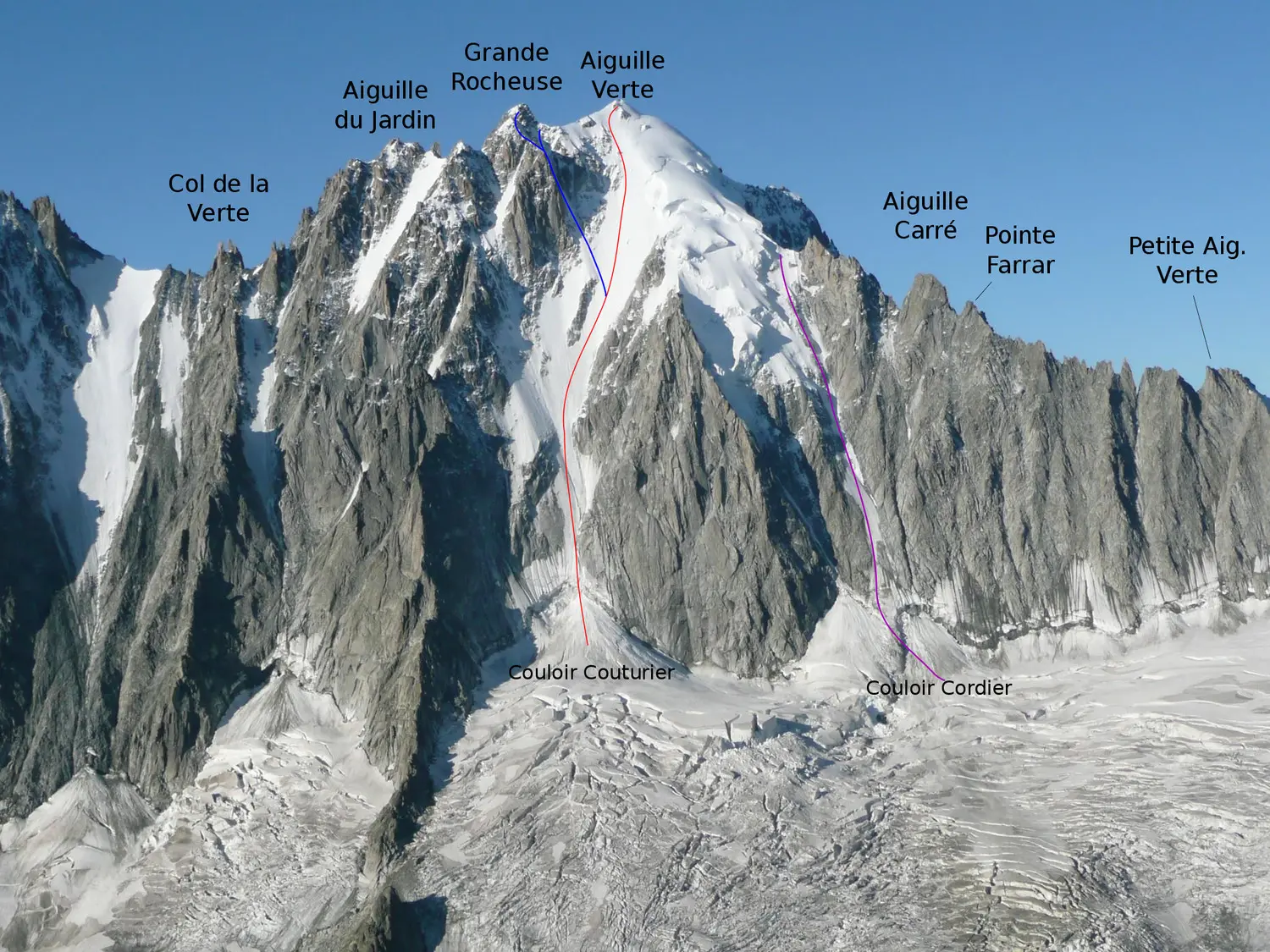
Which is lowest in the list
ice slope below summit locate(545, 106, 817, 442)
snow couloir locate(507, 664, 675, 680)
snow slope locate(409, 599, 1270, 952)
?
snow slope locate(409, 599, 1270, 952)

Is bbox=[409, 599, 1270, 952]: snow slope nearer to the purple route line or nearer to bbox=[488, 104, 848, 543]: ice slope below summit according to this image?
the purple route line

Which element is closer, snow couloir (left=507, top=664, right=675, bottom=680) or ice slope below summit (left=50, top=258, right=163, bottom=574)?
snow couloir (left=507, top=664, right=675, bottom=680)

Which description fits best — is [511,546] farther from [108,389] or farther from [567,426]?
[108,389]

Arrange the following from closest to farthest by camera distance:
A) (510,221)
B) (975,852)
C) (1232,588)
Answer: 1. (975,852)
2. (1232,588)
3. (510,221)

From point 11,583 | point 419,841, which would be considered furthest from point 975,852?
point 11,583

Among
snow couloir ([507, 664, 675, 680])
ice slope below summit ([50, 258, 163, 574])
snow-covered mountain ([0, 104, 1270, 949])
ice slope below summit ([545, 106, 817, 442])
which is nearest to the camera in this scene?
snow-covered mountain ([0, 104, 1270, 949])

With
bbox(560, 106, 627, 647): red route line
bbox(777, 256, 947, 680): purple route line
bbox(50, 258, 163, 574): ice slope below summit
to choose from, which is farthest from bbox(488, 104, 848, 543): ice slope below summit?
bbox(50, 258, 163, 574): ice slope below summit

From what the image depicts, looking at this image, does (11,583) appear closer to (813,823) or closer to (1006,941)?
(813,823)

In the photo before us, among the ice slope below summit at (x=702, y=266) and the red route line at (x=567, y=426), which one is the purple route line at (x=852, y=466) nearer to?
the ice slope below summit at (x=702, y=266)
